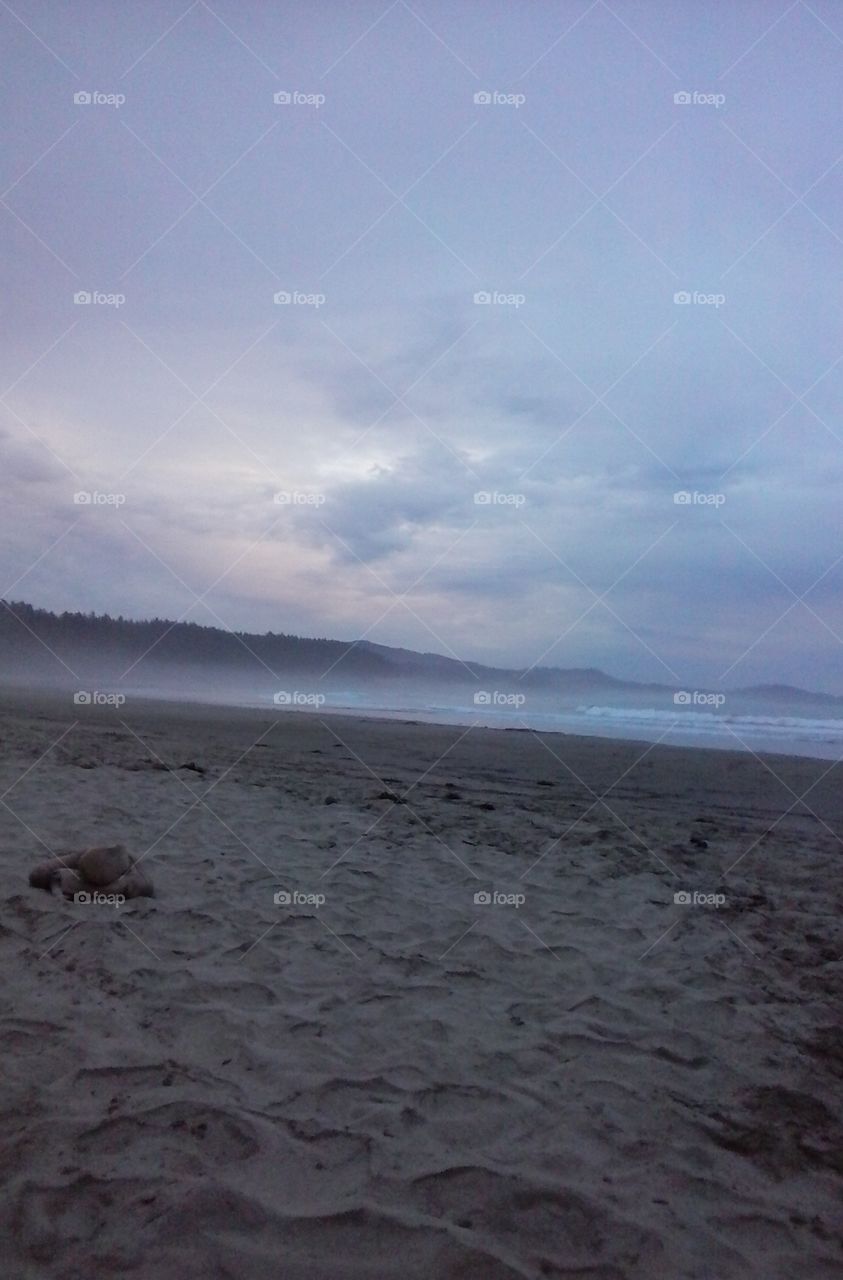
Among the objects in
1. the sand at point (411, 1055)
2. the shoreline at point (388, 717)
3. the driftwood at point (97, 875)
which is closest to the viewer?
the sand at point (411, 1055)

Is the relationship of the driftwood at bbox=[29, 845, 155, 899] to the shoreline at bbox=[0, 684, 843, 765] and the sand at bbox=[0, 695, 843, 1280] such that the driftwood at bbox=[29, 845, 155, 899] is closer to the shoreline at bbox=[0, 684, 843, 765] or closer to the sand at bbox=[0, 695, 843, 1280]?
the sand at bbox=[0, 695, 843, 1280]

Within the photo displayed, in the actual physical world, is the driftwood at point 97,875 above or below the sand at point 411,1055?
above

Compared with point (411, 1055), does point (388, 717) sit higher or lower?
higher

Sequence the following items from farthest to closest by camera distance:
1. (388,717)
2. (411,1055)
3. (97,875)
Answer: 1. (388,717)
2. (97,875)
3. (411,1055)

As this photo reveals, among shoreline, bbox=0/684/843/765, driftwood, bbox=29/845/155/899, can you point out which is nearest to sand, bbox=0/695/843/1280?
driftwood, bbox=29/845/155/899

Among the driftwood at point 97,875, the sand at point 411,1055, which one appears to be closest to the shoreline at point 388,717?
the sand at point 411,1055

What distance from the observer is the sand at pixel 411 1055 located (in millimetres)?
2441

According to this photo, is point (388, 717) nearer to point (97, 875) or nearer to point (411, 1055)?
point (97, 875)

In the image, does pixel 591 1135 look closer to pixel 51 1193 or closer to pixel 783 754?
pixel 51 1193

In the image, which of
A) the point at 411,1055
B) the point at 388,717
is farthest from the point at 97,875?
the point at 388,717

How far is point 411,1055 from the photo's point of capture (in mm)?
3447

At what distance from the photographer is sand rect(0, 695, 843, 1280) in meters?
2.44

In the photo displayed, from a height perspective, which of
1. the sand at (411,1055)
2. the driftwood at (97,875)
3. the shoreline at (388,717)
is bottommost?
the sand at (411,1055)

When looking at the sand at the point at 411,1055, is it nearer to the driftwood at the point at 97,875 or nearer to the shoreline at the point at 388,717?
the driftwood at the point at 97,875
